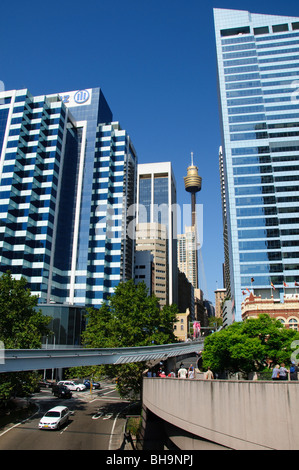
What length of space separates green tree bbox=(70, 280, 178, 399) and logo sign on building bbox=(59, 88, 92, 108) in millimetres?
75972

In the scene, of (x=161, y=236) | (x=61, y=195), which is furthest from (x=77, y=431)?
(x=161, y=236)

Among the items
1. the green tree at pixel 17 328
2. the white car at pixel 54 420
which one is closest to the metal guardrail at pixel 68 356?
the white car at pixel 54 420

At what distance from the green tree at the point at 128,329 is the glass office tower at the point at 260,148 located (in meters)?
53.2

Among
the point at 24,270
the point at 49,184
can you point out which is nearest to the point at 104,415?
the point at 24,270

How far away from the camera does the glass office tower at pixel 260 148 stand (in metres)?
96.0

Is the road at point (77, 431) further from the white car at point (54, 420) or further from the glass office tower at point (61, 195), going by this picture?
the glass office tower at point (61, 195)

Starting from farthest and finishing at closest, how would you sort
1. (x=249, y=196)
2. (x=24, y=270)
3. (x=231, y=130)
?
(x=231, y=130), (x=249, y=196), (x=24, y=270)

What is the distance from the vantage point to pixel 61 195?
90.9 m

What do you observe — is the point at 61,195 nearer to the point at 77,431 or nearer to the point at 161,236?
the point at 77,431

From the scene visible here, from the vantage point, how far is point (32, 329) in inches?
1458

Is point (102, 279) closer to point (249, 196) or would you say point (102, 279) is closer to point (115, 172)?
point (115, 172)

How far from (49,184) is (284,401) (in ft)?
263

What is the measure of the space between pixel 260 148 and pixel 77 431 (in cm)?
9635

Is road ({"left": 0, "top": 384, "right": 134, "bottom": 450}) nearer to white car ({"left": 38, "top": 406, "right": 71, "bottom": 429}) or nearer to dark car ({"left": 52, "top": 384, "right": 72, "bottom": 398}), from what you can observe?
white car ({"left": 38, "top": 406, "right": 71, "bottom": 429})
